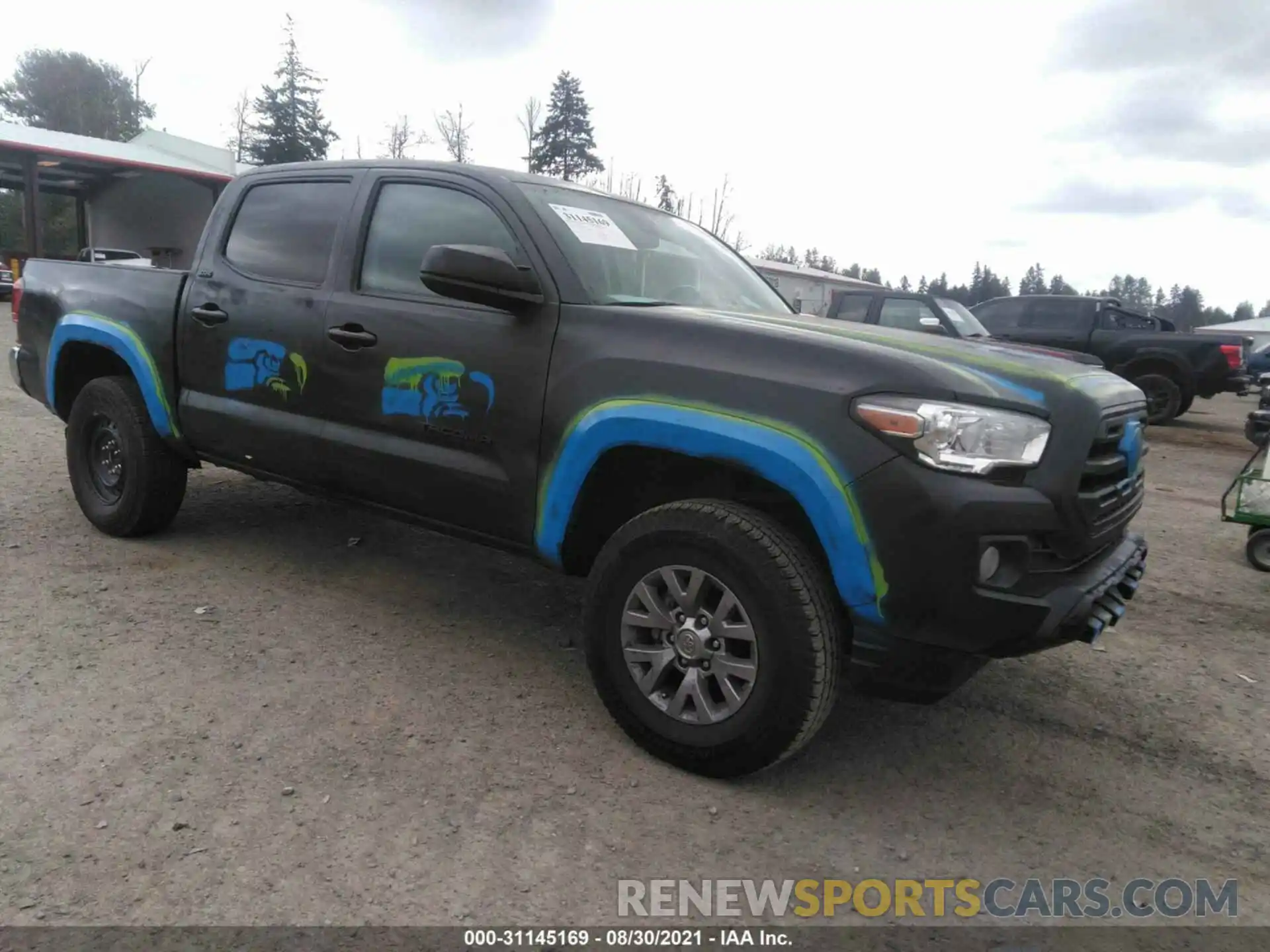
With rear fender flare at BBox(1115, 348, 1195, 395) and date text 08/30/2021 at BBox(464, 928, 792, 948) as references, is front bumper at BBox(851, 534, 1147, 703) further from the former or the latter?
rear fender flare at BBox(1115, 348, 1195, 395)

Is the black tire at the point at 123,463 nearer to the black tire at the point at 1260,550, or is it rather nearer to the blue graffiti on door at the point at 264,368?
the blue graffiti on door at the point at 264,368

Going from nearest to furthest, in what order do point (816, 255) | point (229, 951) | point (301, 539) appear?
point (229, 951)
point (301, 539)
point (816, 255)

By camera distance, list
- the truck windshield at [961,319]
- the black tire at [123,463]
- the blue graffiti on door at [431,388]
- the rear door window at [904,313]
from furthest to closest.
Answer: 1. the rear door window at [904,313]
2. the truck windshield at [961,319]
3. the black tire at [123,463]
4. the blue graffiti on door at [431,388]

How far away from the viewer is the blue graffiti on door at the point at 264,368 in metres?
3.77

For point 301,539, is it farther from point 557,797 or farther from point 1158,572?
point 1158,572

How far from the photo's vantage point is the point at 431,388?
10.9ft

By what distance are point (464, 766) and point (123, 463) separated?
2.90m

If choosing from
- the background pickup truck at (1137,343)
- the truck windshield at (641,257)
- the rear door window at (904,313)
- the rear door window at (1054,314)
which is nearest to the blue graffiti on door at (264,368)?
the truck windshield at (641,257)

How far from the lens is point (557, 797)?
2637 millimetres

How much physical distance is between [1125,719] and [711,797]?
1732 mm

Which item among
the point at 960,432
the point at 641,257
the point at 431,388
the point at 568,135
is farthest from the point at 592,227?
the point at 568,135

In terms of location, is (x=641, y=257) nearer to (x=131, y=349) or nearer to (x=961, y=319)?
(x=131, y=349)

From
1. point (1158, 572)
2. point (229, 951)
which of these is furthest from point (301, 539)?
point (1158, 572)

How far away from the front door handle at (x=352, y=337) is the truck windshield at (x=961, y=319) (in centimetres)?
821
